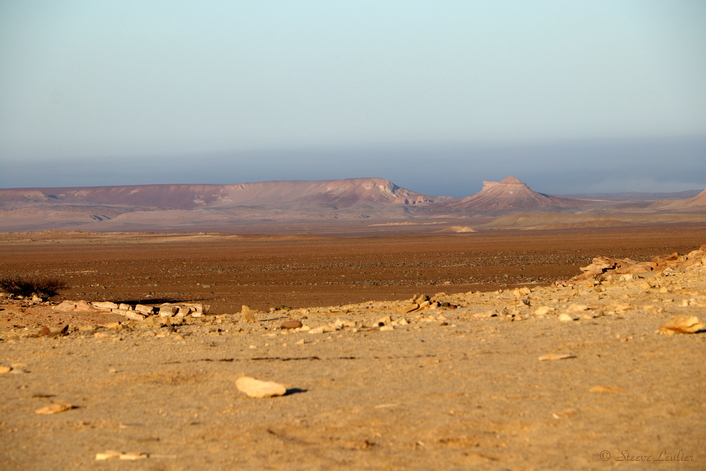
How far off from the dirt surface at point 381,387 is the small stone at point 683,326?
0.10 meters

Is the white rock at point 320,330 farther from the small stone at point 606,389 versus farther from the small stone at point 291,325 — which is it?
the small stone at point 606,389

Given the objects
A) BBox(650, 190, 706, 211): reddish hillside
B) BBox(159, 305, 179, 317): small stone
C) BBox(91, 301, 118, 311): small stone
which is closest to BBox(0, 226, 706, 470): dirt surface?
BBox(159, 305, 179, 317): small stone

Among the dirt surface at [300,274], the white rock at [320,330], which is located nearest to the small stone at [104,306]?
the dirt surface at [300,274]

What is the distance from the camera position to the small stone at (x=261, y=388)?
5867mm

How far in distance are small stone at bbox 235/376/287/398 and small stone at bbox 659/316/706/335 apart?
13.3 feet

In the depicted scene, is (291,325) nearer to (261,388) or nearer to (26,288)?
(261,388)

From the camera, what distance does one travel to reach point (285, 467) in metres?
4.34

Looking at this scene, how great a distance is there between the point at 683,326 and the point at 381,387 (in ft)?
11.1

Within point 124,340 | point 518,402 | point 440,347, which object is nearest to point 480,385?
point 518,402

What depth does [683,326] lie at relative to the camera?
287 inches

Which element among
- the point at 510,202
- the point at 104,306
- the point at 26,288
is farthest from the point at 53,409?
the point at 510,202

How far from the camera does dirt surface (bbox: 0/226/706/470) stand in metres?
4.54

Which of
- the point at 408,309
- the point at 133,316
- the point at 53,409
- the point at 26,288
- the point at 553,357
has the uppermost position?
the point at 553,357

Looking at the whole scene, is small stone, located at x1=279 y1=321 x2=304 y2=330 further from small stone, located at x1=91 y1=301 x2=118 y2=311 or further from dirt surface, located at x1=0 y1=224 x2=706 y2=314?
dirt surface, located at x1=0 y1=224 x2=706 y2=314
